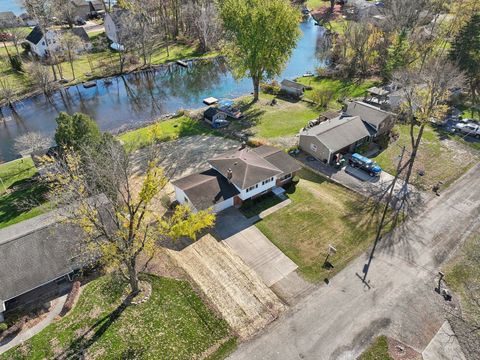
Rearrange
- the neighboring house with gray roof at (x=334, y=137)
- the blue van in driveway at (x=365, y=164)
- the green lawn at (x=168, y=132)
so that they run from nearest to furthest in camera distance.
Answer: the blue van in driveway at (x=365, y=164) → the neighboring house with gray roof at (x=334, y=137) → the green lawn at (x=168, y=132)

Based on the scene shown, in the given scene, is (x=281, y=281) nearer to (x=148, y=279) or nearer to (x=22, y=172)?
(x=148, y=279)

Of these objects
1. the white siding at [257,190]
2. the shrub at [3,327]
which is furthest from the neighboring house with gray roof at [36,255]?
the white siding at [257,190]

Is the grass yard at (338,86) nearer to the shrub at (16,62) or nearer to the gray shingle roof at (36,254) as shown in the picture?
the gray shingle roof at (36,254)

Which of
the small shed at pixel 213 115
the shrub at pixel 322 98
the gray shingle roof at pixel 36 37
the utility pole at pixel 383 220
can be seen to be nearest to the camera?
the utility pole at pixel 383 220

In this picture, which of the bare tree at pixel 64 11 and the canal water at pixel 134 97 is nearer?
the canal water at pixel 134 97

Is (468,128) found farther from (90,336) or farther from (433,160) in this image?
(90,336)

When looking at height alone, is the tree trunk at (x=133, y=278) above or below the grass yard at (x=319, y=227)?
above

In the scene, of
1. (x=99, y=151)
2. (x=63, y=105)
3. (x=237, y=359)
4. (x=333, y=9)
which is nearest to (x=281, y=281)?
(x=237, y=359)

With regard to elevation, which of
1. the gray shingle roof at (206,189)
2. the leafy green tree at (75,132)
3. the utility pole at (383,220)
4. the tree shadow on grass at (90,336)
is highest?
the leafy green tree at (75,132)
